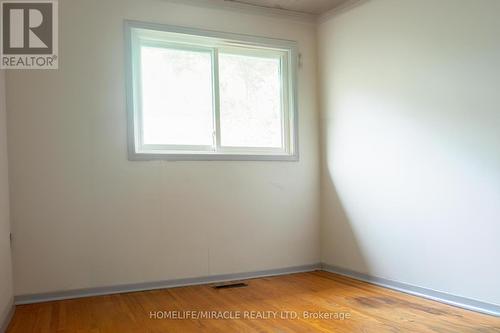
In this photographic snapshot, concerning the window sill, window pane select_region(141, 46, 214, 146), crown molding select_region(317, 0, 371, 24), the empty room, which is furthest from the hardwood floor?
crown molding select_region(317, 0, 371, 24)

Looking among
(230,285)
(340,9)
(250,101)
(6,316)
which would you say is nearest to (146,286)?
(230,285)

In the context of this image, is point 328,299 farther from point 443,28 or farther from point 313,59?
point 313,59

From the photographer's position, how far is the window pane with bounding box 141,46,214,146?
11.8 ft

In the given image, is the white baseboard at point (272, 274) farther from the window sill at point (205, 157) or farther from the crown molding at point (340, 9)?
the crown molding at point (340, 9)

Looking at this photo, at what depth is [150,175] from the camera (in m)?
3.47

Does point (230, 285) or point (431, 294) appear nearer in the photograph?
point (431, 294)

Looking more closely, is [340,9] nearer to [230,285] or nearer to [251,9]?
[251,9]

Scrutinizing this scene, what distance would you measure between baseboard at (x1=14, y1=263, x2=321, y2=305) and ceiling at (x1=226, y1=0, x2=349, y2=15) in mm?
2495

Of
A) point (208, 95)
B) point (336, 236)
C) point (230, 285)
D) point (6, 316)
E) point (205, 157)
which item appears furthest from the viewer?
point (336, 236)

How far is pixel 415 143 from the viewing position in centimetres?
314

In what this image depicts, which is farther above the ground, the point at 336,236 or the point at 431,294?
the point at 336,236

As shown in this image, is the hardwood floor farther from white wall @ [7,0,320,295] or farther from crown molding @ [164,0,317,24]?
crown molding @ [164,0,317,24]

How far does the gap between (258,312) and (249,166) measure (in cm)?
146

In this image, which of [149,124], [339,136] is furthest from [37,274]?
[339,136]
